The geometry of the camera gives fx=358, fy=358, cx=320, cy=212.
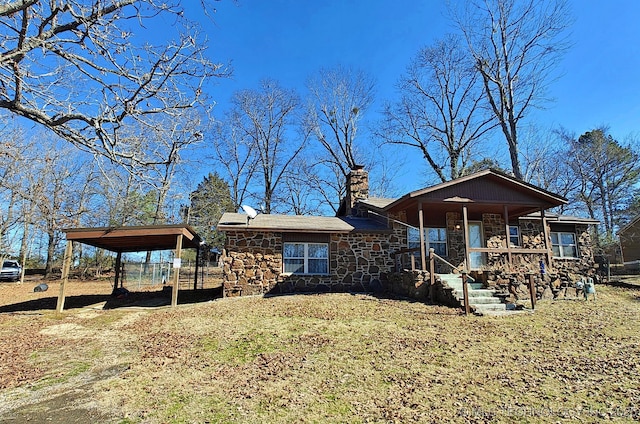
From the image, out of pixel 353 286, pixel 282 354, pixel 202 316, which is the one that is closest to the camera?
pixel 282 354

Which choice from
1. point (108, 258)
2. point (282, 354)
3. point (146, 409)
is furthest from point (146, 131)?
point (108, 258)

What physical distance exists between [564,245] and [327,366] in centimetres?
1502

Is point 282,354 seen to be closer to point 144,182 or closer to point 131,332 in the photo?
point 144,182

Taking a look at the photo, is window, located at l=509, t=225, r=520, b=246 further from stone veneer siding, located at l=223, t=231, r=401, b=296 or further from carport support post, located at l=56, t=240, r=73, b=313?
carport support post, located at l=56, t=240, r=73, b=313

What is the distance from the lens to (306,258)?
13664 mm

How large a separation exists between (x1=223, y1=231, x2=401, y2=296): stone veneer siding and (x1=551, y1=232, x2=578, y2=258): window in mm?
7436

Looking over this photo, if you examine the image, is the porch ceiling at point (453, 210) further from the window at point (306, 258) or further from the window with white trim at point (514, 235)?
the window at point (306, 258)

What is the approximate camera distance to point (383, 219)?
14883 mm

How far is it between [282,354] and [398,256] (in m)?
8.56

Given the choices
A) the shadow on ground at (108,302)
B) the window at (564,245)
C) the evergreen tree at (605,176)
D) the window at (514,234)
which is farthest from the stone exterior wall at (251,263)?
the evergreen tree at (605,176)

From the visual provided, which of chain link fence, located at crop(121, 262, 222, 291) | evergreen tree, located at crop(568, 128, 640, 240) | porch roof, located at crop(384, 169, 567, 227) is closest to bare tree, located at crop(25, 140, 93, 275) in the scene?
chain link fence, located at crop(121, 262, 222, 291)

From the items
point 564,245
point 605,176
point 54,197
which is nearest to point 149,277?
point 54,197

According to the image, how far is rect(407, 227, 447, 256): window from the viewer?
47.4ft

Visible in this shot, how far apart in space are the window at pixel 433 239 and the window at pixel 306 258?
11.8ft
